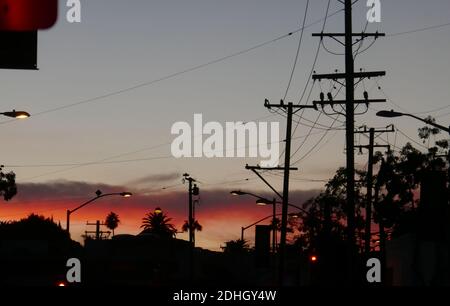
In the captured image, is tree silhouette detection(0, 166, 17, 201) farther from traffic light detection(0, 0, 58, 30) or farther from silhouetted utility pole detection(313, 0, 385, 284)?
traffic light detection(0, 0, 58, 30)

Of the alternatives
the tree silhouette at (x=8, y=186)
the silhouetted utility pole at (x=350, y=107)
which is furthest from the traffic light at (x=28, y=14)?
the tree silhouette at (x=8, y=186)

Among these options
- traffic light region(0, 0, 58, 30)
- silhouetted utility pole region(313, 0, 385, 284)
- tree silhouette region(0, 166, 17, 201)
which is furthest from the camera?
tree silhouette region(0, 166, 17, 201)

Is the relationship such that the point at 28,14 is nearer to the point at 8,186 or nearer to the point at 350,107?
the point at 350,107

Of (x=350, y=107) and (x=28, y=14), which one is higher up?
(x=350, y=107)

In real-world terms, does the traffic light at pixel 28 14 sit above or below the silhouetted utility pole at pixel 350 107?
below

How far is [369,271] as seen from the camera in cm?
5262

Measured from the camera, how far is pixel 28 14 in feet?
14.7

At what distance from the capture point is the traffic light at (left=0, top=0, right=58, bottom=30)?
14.4 ft

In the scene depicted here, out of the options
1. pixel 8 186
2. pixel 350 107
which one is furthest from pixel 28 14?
pixel 8 186

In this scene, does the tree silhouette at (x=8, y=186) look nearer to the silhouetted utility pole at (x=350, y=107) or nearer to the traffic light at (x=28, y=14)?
the silhouetted utility pole at (x=350, y=107)

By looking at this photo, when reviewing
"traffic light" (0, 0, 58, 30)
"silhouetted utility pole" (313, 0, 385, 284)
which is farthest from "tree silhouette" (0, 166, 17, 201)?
"traffic light" (0, 0, 58, 30)

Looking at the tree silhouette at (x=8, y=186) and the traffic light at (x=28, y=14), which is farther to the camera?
the tree silhouette at (x=8, y=186)

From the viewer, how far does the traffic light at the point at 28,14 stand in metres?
4.40
